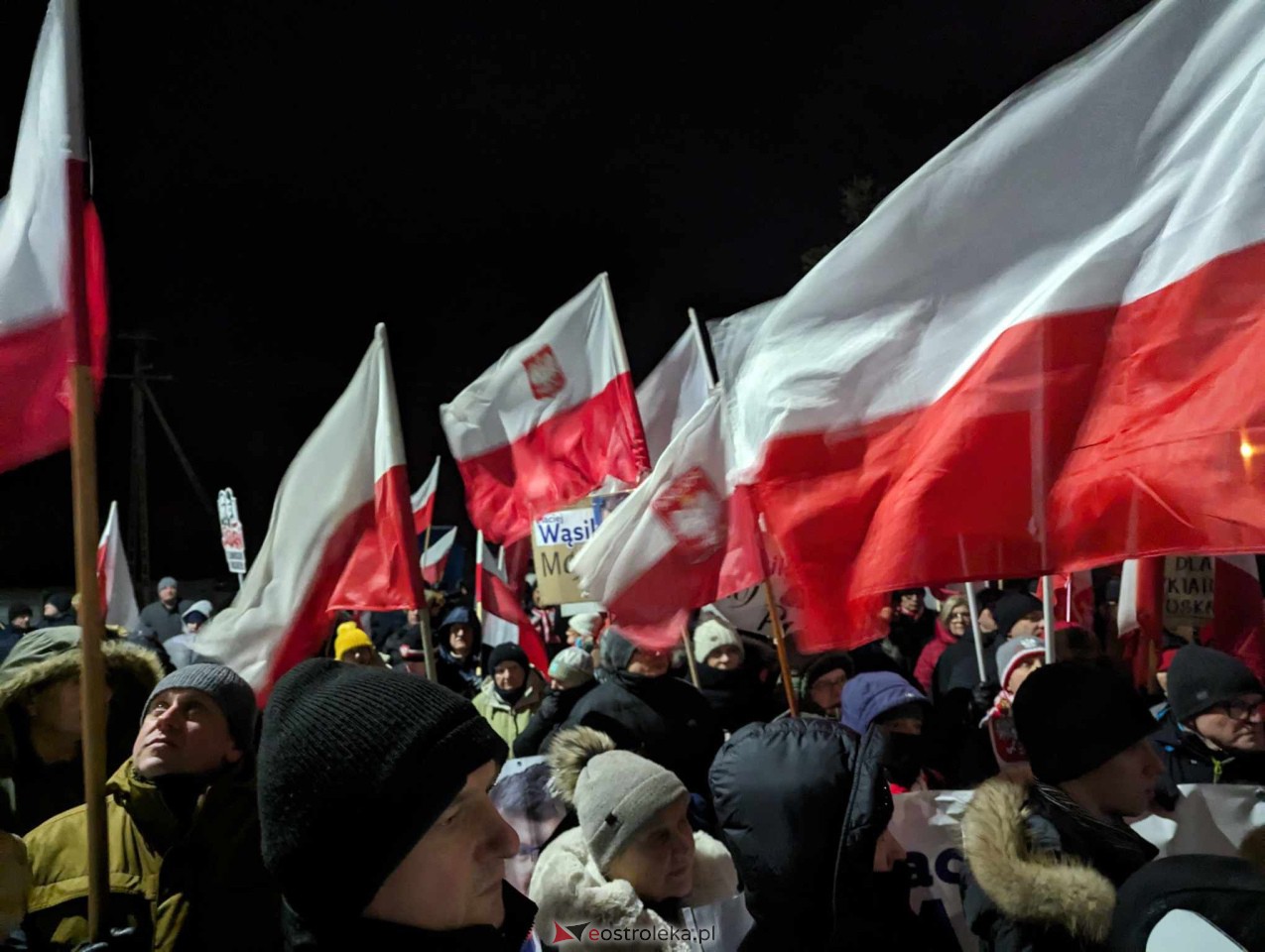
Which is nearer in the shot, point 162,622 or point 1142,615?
point 1142,615

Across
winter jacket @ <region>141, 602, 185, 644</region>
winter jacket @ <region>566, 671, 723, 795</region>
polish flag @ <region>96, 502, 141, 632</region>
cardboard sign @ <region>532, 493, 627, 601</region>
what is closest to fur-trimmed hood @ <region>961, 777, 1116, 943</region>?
winter jacket @ <region>566, 671, 723, 795</region>

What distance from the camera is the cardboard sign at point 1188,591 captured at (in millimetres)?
4672

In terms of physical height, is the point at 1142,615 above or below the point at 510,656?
above

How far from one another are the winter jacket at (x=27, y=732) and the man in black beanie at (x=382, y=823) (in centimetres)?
176

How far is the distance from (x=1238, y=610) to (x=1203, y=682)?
1.26 m

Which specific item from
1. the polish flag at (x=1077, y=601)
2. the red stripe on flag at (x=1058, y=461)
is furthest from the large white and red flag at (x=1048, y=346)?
the polish flag at (x=1077, y=601)

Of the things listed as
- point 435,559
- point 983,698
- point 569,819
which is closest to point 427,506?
point 435,559

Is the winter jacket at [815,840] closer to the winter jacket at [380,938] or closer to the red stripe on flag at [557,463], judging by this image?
the winter jacket at [380,938]

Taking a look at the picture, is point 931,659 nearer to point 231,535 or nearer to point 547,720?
point 547,720

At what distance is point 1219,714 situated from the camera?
349cm

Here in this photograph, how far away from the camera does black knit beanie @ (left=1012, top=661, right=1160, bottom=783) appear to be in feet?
7.47

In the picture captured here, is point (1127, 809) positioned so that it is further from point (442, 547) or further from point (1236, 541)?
point (442, 547)

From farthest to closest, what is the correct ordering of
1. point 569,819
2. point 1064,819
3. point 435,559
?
1. point 435,559
2. point 569,819
3. point 1064,819

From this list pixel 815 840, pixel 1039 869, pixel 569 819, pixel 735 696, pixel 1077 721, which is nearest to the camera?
pixel 1039 869
